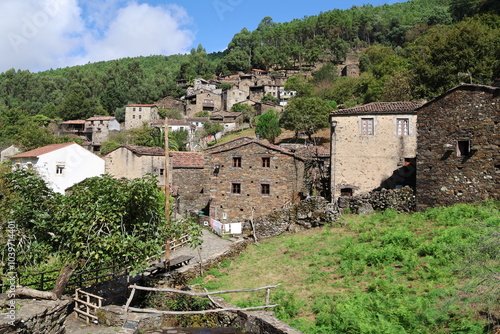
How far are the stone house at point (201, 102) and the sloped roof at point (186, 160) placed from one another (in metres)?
54.3

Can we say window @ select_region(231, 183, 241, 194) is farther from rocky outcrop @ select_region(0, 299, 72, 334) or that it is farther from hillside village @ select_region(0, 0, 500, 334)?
rocky outcrop @ select_region(0, 299, 72, 334)

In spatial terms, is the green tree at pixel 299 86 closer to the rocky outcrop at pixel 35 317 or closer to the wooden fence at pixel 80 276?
the wooden fence at pixel 80 276

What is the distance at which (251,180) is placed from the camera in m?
26.1

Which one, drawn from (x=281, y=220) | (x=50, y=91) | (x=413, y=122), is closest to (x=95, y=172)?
(x=281, y=220)

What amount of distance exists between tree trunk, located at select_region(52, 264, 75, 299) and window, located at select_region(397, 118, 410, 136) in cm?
2074

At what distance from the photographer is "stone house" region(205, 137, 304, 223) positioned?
2580 cm

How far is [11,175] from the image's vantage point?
11.6 meters

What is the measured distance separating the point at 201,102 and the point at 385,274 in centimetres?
8065

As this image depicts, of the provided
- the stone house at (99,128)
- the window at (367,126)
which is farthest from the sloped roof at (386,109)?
the stone house at (99,128)

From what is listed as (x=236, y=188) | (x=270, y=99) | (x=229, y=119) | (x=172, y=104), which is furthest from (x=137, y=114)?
(x=236, y=188)

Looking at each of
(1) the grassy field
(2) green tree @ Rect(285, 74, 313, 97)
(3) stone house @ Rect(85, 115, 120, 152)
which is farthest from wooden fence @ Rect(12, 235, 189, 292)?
(2) green tree @ Rect(285, 74, 313, 97)

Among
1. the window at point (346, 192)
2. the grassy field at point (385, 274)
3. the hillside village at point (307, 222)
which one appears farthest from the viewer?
the window at point (346, 192)

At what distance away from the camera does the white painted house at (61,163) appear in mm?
34531

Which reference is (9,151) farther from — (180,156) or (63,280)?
(63,280)
